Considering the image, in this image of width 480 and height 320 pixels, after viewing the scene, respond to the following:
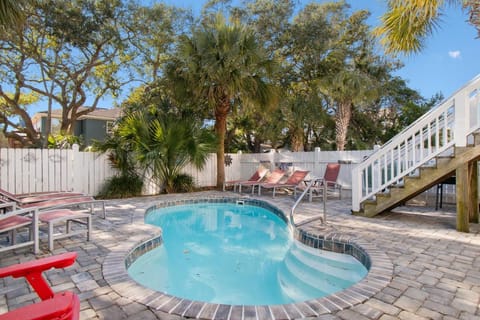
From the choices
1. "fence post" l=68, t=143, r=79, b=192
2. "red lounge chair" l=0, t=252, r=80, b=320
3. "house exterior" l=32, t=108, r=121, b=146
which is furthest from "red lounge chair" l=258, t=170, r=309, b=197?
"house exterior" l=32, t=108, r=121, b=146

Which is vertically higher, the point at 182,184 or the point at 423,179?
the point at 423,179

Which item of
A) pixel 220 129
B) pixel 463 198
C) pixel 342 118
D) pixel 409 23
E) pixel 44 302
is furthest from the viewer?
pixel 342 118

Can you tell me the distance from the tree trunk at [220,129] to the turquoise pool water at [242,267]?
201 inches

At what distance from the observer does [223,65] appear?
9414 mm

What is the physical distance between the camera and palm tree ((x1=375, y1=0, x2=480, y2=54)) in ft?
17.3

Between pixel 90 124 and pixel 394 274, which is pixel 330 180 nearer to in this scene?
pixel 394 274

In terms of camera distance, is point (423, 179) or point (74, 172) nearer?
point (423, 179)

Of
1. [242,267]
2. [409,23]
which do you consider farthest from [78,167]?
[409,23]

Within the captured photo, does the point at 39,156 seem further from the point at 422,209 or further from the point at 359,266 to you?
the point at 422,209

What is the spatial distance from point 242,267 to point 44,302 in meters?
3.25

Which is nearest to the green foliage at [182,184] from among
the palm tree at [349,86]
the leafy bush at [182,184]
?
the leafy bush at [182,184]

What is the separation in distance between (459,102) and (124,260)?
5.85m

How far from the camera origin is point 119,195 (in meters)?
9.48

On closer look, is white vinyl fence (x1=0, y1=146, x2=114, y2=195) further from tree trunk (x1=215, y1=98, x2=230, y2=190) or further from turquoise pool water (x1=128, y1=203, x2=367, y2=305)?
turquoise pool water (x1=128, y1=203, x2=367, y2=305)
